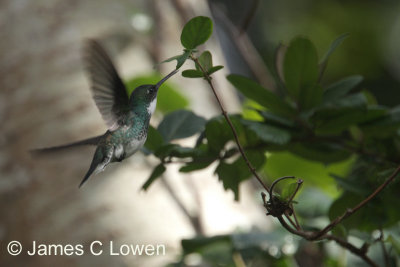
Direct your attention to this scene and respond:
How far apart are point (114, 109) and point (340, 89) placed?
30 cm

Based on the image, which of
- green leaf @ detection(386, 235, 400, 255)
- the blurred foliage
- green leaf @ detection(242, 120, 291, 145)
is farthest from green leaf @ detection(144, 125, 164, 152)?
green leaf @ detection(386, 235, 400, 255)

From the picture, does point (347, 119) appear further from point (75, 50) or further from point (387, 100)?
point (387, 100)

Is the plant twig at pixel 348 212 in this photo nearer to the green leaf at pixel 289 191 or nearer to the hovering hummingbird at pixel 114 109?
the green leaf at pixel 289 191

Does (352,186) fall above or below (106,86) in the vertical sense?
below

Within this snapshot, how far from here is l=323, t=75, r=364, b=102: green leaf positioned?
0.67 meters

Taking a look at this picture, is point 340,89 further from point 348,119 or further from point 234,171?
point 234,171

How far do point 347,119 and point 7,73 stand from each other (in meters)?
0.91

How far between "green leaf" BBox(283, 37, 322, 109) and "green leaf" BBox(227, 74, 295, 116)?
2 cm

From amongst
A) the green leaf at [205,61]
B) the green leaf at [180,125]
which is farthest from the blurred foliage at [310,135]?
the green leaf at [205,61]

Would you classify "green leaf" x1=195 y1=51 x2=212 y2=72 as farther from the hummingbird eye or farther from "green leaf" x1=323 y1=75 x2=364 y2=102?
"green leaf" x1=323 y1=75 x2=364 y2=102

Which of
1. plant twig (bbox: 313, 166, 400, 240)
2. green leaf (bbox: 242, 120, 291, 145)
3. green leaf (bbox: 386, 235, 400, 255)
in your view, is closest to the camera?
plant twig (bbox: 313, 166, 400, 240)

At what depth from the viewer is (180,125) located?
0.68 meters

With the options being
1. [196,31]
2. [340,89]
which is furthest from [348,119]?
[196,31]

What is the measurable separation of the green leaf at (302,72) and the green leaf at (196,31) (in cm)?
20
